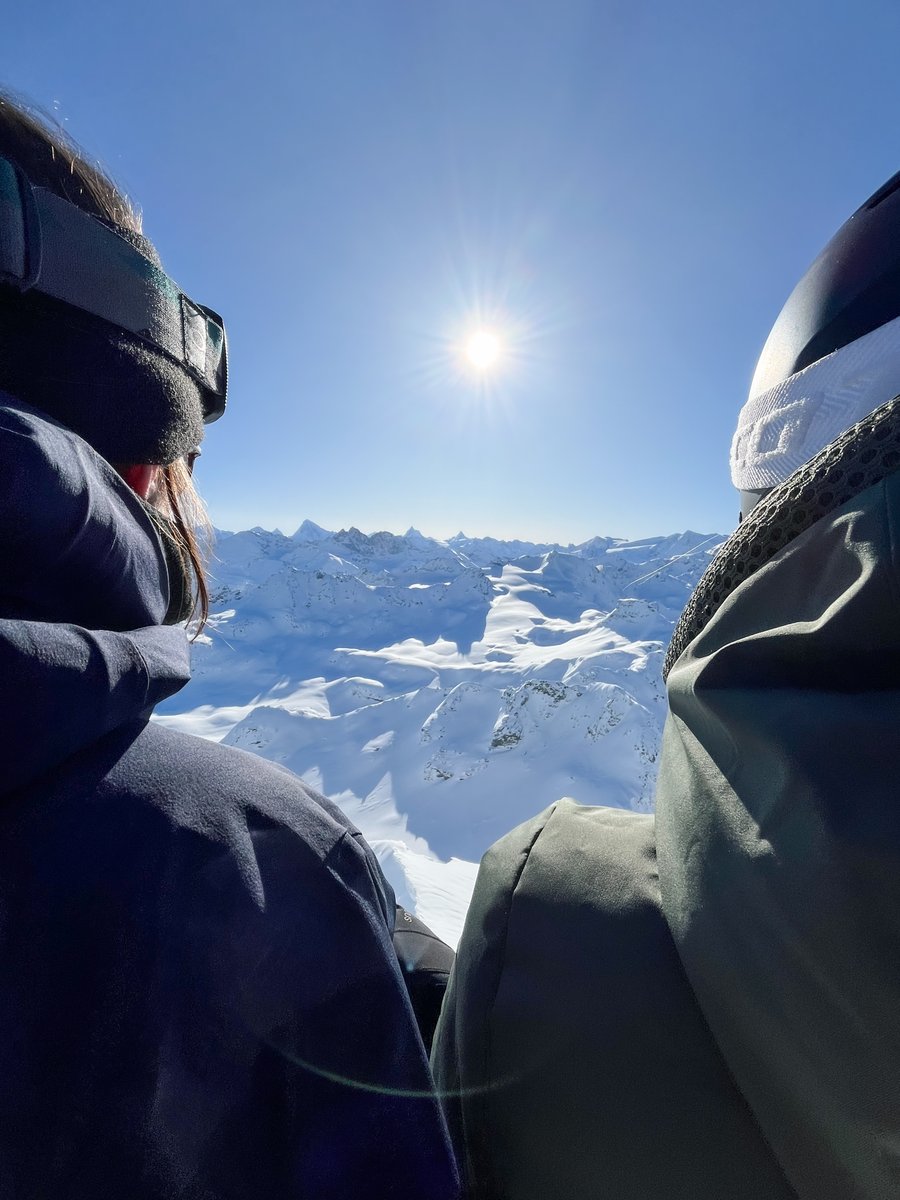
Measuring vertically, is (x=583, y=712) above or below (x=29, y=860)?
below

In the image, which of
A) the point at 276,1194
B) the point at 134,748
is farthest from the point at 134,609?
the point at 276,1194

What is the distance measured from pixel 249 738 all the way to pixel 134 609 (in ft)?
124

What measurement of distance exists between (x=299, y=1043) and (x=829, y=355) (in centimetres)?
137

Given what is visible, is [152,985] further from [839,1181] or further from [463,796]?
[463,796]

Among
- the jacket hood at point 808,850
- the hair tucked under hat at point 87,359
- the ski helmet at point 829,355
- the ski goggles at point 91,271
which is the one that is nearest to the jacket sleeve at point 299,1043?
the jacket hood at point 808,850

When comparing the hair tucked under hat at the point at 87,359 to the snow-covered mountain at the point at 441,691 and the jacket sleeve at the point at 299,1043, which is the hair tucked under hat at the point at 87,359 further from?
the snow-covered mountain at the point at 441,691

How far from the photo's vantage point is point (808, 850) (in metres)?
0.52

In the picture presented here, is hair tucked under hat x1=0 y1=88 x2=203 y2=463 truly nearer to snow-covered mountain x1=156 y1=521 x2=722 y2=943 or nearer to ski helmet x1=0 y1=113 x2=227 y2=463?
ski helmet x1=0 y1=113 x2=227 y2=463

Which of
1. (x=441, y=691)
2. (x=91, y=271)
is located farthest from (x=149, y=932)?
(x=441, y=691)

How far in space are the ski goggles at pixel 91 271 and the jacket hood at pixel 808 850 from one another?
108 centimetres

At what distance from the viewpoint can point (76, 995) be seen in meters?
0.54

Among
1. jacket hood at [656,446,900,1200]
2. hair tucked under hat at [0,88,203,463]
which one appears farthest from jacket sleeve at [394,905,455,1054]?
hair tucked under hat at [0,88,203,463]

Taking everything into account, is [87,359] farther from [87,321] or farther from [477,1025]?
[477,1025]

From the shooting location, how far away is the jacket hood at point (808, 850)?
505mm
